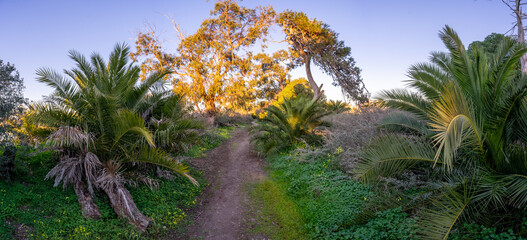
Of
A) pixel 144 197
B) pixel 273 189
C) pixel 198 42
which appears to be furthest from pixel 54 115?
pixel 198 42

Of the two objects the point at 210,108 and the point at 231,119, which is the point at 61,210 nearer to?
the point at 210,108

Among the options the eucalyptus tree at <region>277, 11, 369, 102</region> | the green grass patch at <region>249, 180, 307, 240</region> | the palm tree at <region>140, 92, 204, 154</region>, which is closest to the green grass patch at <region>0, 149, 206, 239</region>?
the palm tree at <region>140, 92, 204, 154</region>

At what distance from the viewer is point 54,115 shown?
611 centimetres

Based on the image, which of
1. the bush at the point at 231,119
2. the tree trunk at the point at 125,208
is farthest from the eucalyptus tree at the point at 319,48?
the tree trunk at the point at 125,208

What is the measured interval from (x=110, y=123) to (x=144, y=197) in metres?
1.84

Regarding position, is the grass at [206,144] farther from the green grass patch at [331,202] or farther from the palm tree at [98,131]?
the palm tree at [98,131]

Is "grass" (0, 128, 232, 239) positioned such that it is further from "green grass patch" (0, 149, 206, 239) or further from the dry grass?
the dry grass

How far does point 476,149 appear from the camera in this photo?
13.8ft

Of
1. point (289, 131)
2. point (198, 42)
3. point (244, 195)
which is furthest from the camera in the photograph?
point (198, 42)

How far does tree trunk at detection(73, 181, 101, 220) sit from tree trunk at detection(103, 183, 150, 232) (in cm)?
31

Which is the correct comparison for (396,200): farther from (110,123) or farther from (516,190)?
(110,123)

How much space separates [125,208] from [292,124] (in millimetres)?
7657

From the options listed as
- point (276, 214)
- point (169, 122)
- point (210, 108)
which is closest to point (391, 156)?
point (276, 214)

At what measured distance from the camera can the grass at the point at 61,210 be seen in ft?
15.6
